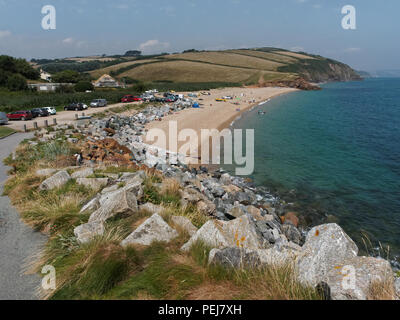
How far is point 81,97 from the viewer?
175 ft

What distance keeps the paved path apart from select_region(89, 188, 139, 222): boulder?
1518mm

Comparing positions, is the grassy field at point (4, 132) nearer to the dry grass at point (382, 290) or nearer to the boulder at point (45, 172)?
the boulder at point (45, 172)

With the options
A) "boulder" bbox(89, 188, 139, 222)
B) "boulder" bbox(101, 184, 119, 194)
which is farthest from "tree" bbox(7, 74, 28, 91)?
"boulder" bbox(89, 188, 139, 222)

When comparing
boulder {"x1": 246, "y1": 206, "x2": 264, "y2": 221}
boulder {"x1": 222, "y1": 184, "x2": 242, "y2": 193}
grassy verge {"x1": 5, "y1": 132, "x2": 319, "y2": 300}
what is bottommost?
boulder {"x1": 246, "y1": 206, "x2": 264, "y2": 221}

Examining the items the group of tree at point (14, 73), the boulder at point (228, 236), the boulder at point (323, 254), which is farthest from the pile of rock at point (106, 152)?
the group of tree at point (14, 73)

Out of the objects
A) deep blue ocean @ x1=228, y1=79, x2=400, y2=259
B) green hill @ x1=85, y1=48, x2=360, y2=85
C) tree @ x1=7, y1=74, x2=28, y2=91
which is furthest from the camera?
green hill @ x1=85, y1=48, x2=360, y2=85

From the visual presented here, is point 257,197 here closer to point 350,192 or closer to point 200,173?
point 200,173

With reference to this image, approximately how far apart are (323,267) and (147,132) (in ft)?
103

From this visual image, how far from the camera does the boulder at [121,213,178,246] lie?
585 centimetres

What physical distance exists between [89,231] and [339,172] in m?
23.0

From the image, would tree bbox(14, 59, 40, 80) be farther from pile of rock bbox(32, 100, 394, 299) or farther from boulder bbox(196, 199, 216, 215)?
boulder bbox(196, 199, 216, 215)

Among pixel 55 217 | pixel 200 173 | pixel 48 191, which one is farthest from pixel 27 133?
pixel 55 217

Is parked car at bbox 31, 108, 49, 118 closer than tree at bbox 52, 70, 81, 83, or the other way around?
parked car at bbox 31, 108, 49, 118

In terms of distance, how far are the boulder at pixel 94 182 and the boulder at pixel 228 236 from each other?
4863 mm
